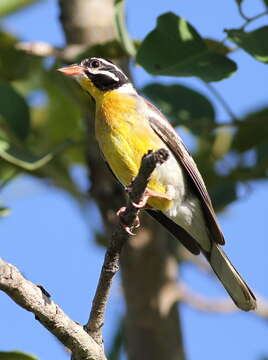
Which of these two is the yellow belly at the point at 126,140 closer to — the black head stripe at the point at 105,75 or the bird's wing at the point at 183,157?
the bird's wing at the point at 183,157

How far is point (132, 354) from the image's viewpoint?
16.2 feet

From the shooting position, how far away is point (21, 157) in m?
4.70

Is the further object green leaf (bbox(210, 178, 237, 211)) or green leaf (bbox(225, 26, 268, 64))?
green leaf (bbox(210, 178, 237, 211))

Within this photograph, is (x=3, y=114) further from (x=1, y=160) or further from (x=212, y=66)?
(x=212, y=66)

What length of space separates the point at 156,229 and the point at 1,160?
1070 millimetres

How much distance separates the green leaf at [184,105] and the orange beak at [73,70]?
39 centimetres

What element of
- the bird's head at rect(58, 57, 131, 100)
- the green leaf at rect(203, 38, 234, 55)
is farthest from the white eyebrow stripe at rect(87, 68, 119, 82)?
the green leaf at rect(203, 38, 234, 55)

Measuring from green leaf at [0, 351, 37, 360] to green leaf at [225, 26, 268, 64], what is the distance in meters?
1.82

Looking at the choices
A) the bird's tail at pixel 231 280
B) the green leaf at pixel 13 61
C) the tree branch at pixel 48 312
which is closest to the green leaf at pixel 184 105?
the bird's tail at pixel 231 280

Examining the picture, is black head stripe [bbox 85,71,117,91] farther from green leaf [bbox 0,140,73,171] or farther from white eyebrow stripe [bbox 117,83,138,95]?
green leaf [bbox 0,140,73,171]

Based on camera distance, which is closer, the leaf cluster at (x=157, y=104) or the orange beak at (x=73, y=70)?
the leaf cluster at (x=157, y=104)

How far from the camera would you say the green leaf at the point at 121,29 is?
458cm

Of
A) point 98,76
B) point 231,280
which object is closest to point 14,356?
point 231,280

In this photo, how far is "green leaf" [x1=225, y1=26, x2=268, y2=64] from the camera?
4.18 meters
